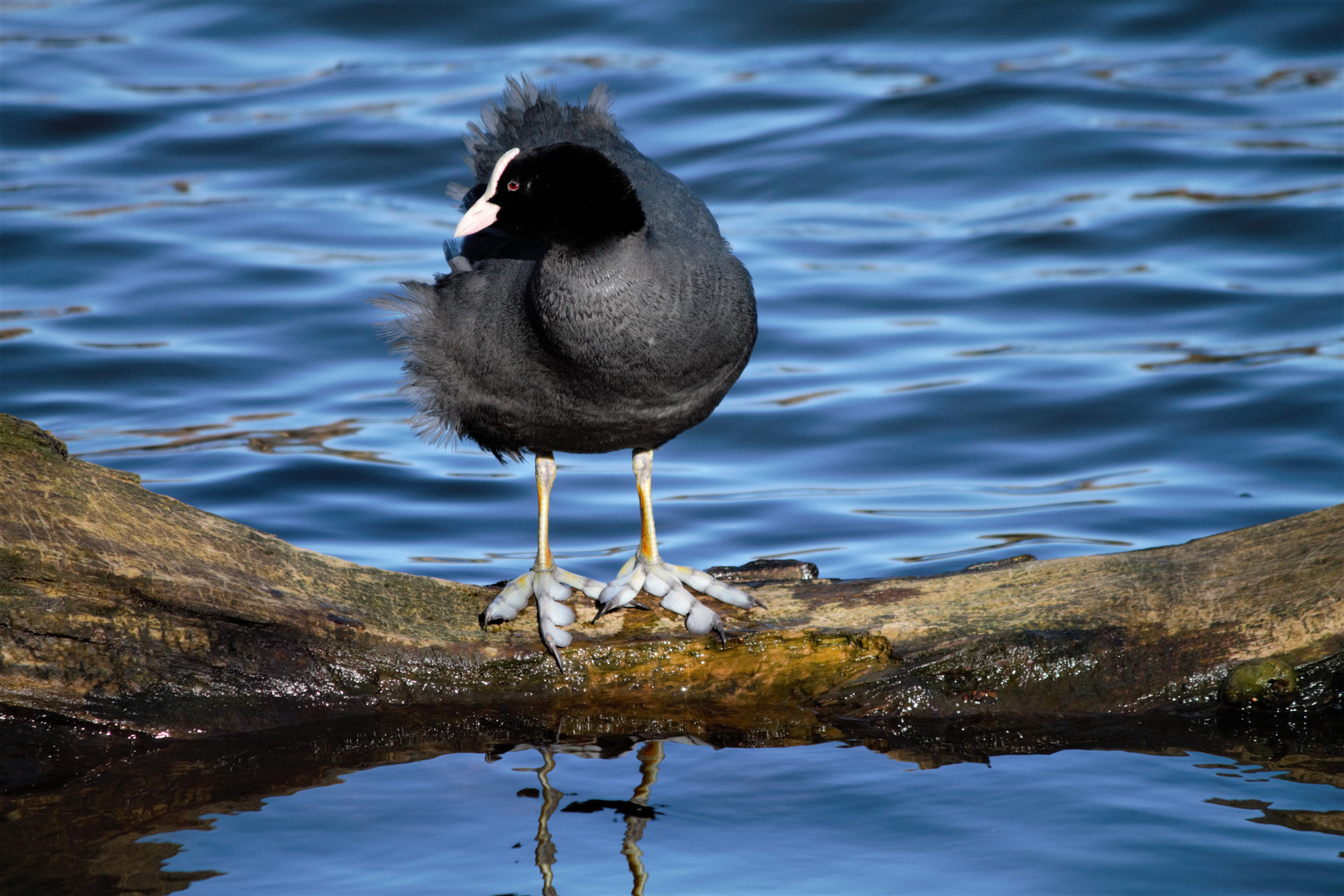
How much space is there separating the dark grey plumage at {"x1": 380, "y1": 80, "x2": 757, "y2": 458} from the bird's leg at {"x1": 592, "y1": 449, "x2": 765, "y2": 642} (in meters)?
0.37

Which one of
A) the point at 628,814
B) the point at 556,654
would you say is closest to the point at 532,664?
the point at 556,654

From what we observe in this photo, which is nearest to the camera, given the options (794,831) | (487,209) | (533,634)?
(794,831)

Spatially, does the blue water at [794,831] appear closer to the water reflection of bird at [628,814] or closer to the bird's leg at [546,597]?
the water reflection of bird at [628,814]

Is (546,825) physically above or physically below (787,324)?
below

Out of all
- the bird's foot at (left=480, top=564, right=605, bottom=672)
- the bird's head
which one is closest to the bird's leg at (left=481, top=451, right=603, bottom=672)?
the bird's foot at (left=480, top=564, right=605, bottom=672)

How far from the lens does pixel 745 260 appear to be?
10.2m

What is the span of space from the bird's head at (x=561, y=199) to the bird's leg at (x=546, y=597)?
95 centimetres

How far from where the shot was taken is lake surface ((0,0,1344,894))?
355 cm

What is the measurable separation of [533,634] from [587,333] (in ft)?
2.77

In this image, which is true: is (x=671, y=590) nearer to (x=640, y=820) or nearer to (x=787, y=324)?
(x=640, y=820)

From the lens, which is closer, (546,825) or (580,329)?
(546,825)

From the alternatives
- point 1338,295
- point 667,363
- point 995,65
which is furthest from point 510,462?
point 995,65

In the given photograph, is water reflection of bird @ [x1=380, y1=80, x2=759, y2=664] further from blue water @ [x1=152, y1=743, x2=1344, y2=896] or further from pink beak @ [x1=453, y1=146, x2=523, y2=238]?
blue water @ [x1=152, y1=743, x2=1344, y2=896]

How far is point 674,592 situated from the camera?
4293 millimetres
